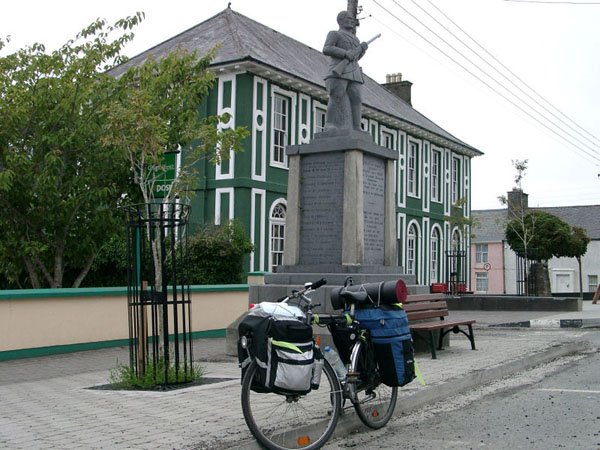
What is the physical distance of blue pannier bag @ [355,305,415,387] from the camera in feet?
21.3

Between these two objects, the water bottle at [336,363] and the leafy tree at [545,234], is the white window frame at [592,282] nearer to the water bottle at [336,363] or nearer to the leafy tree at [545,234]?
the leafy tree at [545,234]

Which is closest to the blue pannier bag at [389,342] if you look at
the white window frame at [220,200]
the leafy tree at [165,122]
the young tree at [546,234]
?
the leafy tree at [165,122]

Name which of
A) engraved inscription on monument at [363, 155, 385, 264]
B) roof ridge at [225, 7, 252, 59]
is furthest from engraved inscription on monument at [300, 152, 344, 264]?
roof ridge at [225, 7, 252, 59]

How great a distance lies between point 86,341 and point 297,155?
5125 mm

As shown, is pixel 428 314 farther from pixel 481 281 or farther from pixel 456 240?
pixel 481 281

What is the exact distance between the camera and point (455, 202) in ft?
133

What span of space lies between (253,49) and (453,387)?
759 inches

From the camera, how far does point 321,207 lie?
461 inches

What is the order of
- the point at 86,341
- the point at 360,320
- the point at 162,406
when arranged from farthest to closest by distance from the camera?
the point at 86,341 < the point at 162,406 < the point at 360,320

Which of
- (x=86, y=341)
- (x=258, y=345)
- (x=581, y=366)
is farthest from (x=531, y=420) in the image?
(x=86, y=341)

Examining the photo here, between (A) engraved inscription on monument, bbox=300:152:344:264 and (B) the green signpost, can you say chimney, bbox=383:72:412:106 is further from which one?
(B) the green signpost

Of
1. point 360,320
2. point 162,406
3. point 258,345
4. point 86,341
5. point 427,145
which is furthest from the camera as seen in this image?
point 427,145

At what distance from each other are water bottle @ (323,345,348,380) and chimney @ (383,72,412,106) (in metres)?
37.7

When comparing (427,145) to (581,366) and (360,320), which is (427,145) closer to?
(581,366)
